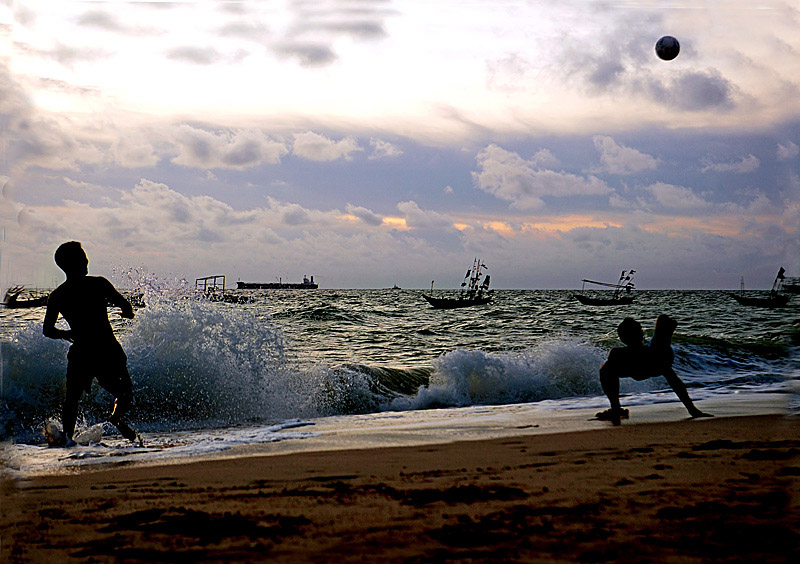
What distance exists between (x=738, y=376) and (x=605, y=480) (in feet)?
32.3

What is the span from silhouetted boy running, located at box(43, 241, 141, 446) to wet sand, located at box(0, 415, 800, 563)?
131 cm

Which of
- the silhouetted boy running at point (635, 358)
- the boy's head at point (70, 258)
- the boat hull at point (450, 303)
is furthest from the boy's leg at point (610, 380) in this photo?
the boat hull at point (450, 303)

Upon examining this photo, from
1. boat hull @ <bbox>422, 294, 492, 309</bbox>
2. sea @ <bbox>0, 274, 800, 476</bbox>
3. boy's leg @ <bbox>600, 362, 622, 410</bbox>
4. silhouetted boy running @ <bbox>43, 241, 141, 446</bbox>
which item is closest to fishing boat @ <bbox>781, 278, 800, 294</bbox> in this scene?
sea @ <bbox>0, 274, 800, 476</bbox>

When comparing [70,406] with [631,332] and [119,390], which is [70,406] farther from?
[631,332]

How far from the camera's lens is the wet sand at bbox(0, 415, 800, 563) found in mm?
2633

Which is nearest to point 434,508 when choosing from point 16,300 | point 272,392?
point 272,392

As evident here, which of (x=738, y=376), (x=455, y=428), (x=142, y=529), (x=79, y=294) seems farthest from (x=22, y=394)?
(x=738, y=376)

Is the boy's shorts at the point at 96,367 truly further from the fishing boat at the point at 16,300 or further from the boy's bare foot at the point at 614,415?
the boy's bare foot at the point at 614,415

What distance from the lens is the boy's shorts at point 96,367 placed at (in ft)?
18.4

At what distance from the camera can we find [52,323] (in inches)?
216

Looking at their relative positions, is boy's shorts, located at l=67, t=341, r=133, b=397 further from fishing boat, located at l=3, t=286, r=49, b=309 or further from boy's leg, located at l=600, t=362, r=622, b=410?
boy's leg, located at l=600, t=362, r=622, b=410

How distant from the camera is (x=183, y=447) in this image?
233 inches

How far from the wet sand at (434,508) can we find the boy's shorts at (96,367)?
129 cm

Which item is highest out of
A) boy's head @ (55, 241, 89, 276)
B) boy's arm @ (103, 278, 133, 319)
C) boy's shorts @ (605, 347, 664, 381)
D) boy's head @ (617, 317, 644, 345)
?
boy's head @ (55, 241, 89, 276)
